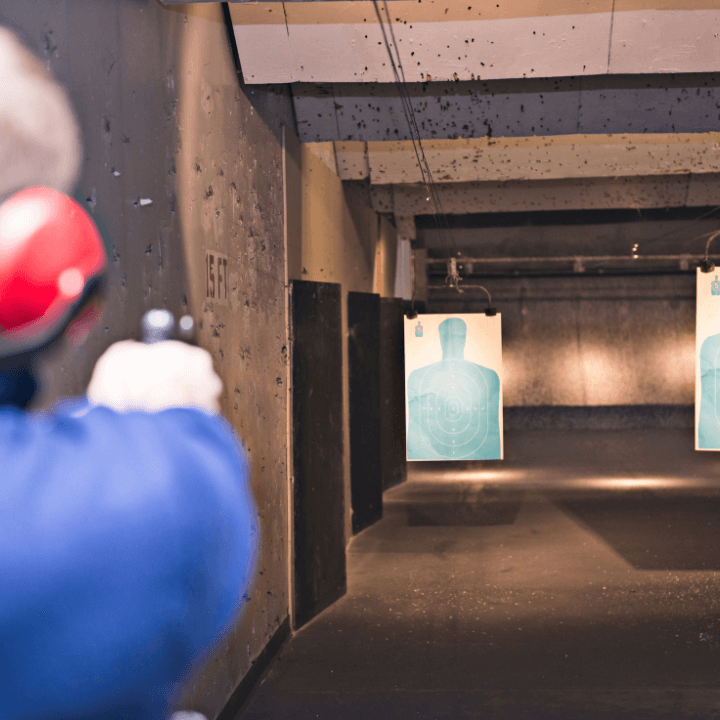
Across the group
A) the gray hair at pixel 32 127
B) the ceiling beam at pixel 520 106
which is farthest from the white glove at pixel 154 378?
the ceiling beam at pixel 520 106

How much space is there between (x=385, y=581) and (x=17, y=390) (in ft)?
10.7

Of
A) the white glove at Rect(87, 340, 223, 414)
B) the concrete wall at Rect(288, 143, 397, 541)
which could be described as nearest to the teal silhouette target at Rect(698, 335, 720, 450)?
the concrete wall at Rect(288, 143, 397, 541)

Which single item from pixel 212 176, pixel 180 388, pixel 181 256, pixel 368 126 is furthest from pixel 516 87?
pixel 180 388

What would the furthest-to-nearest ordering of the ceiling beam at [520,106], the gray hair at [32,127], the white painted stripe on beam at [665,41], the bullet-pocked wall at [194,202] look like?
1. the ceiling beam at [520,106]
2. the white painted stripe on beam at [665,41]
3. the bullet-pocked wall at [194,202]
4. the gray hair at [32,127]

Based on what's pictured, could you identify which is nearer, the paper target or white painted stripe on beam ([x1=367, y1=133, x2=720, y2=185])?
the paper target

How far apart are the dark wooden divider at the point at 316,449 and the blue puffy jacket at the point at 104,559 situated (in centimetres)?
122

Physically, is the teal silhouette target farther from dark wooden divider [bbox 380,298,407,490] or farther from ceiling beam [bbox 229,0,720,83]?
dark wooden divider [bbox 380,298,407,490]

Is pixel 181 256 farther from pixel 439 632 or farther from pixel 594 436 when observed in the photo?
pixel 594 436

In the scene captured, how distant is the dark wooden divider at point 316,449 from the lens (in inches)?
151

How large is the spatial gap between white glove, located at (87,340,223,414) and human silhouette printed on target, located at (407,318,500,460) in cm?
264

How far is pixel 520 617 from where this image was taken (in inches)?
150

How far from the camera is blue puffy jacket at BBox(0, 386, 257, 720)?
1572mm

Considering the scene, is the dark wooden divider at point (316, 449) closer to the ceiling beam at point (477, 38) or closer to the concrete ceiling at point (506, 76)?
the concrete ceiling at point (506, 76)

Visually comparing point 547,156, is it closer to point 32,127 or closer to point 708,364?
point 708,364
